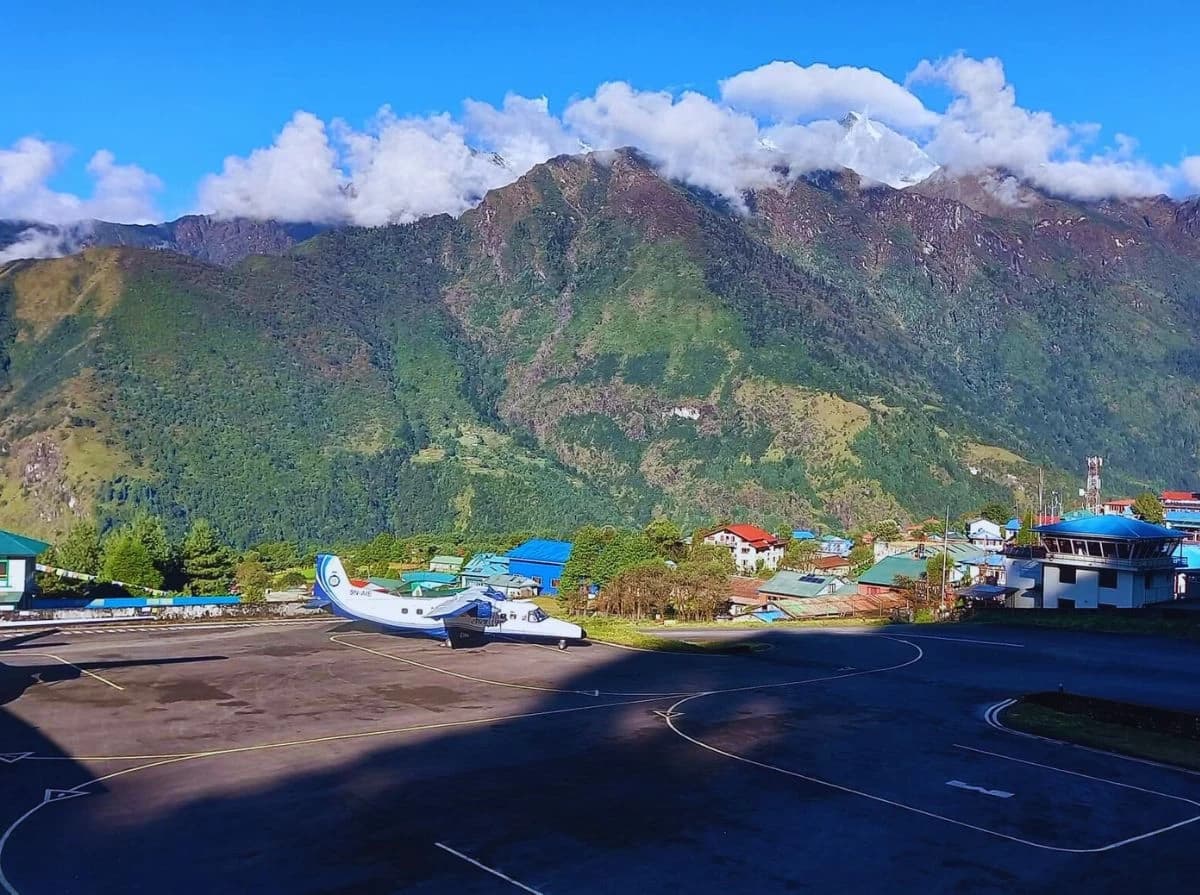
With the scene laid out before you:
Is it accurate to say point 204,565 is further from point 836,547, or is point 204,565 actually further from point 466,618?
point 836,547

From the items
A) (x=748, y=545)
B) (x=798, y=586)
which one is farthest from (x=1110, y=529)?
(x=748, y=545)

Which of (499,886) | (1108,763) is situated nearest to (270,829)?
(499,886)

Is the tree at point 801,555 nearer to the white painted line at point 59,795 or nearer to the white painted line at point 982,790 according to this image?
the white painted line at point 982,790


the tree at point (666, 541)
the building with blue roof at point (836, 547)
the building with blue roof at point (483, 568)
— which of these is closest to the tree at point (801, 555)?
the building with blue roof at point (836, 547)

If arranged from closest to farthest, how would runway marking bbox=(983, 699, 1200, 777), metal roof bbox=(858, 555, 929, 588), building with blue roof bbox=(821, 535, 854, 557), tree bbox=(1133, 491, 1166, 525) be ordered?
runway marking bbox=(983, 699, 1200, 777) → metal roof bbox=(858, 555, 929, 588) → tree bbox=(1133, 491, 1166, 525) → building with blue roof bbox=(821, 535, 854, 557)

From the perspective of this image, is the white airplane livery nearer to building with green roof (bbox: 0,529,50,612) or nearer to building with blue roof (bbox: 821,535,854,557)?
building with green roof (bbox: 0,529,50,612)

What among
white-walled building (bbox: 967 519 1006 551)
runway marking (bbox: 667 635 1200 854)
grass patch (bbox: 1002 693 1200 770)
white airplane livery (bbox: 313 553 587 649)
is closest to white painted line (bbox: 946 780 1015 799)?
runway marking (bbox: 667 635 1200 854)
